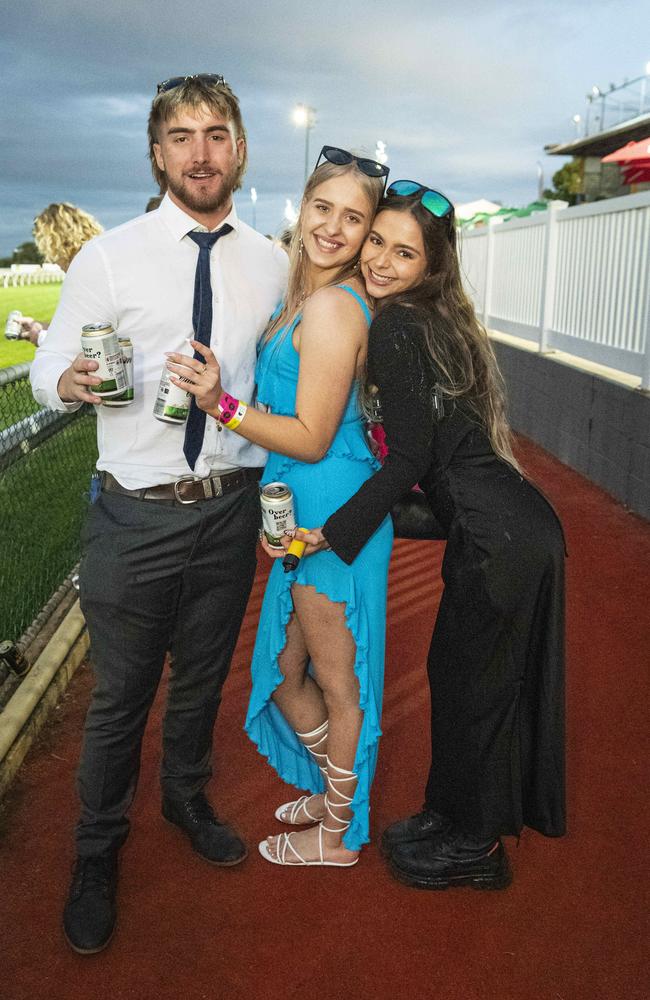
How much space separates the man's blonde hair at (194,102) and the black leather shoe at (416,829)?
2301mm

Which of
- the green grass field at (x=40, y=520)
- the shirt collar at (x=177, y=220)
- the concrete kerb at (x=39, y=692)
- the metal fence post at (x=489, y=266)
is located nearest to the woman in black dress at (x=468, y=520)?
the shirt collar at (x=177, y=220)

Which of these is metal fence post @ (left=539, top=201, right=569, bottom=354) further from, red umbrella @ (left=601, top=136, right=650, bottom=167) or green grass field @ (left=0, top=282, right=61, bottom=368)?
green grass field @ (left=0, top=282, right=61, bottom=368)

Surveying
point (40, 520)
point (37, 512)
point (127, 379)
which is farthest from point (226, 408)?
point (37, 512)

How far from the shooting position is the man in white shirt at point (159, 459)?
8.64 feet

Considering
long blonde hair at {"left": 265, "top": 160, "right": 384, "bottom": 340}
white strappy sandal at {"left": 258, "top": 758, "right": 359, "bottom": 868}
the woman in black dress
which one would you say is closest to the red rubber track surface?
white strappy sandal at {"left": 258, "top": 758, "right": 359, "bottom": 868}

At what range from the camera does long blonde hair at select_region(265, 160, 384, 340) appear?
2623 mm

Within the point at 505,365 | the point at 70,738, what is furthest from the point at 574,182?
the point at 70,738

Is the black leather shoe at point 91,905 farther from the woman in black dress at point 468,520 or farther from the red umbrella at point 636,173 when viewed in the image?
the red umbrella at point 636,173

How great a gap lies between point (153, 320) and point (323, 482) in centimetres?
71

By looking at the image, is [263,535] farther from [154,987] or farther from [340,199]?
[154,987]

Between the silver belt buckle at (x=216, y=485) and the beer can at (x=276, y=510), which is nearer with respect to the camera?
the beer can at (x=276, y=510)

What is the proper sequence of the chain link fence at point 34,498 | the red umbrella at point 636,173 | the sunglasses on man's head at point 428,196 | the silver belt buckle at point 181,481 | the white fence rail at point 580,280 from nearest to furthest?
the sunglasses on man's head at point 428,196 → the silver belt buckle at point 181,481 → the chain link fence at point 34,498 → the white fence rail at point 580,280 → the red umbrella at point 636,173

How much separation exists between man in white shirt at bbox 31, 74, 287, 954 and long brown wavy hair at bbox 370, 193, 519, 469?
19.9 inches

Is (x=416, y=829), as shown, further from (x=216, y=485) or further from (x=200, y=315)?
(x=200, y=315)
